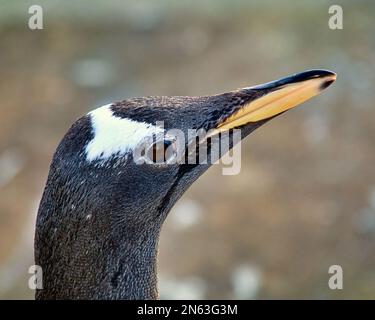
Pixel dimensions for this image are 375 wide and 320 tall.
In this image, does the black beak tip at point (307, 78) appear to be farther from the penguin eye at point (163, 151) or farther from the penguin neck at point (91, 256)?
the penguin neck at point (91, 256)

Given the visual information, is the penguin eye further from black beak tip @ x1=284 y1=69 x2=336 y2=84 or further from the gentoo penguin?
black beak tip @ x1=284 y1=69 x2=336 y2=84

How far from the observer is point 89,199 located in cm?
223

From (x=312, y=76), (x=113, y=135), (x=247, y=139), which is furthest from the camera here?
(x=247, y=139)

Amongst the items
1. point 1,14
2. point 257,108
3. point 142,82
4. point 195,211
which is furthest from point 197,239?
point 1,14

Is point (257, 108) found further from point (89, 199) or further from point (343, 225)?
point (343, 225)

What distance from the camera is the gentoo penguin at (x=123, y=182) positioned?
2219mm

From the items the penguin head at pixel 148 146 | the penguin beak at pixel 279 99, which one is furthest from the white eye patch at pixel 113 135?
the penguin beak at pixel 279 99

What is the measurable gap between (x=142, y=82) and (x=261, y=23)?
1123mm

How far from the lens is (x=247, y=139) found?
5141 mm

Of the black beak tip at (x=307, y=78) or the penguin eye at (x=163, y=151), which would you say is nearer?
the penguin eye at (x=163, y=151)

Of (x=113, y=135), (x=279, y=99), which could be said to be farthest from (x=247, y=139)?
(x=113, y=135)

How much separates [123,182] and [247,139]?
2934mm

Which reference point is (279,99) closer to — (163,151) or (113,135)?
(163,151)

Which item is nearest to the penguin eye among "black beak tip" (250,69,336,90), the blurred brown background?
"black beak tip" (250,69,336,90)
